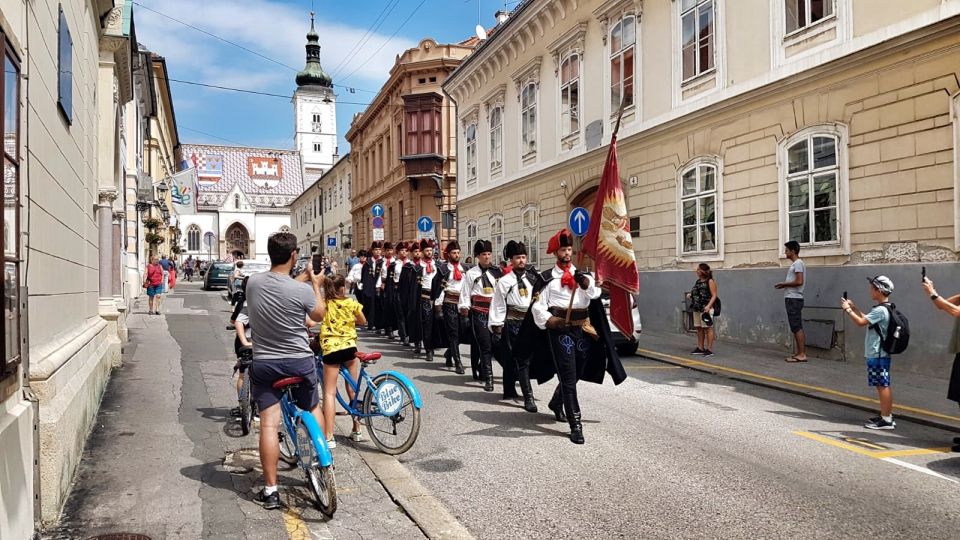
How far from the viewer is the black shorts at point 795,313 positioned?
11.6 metres

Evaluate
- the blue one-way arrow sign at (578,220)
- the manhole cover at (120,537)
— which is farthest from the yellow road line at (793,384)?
the manhole cover at (120,537)

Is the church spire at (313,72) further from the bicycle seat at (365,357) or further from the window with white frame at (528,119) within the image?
the bicycle seat at (365,357)

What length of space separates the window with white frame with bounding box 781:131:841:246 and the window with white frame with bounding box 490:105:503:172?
1402cm

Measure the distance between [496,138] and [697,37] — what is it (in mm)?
11846

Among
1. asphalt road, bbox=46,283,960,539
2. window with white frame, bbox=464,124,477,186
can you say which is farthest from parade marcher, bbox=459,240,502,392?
window with white frame, bbox=464,124,477,186

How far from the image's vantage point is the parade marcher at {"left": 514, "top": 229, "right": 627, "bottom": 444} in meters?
6.82

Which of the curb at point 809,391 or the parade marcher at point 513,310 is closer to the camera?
the curb at point 809,391

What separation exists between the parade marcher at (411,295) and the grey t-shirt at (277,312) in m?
7.23

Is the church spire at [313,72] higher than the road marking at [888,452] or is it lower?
higher

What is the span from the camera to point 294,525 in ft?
14.9

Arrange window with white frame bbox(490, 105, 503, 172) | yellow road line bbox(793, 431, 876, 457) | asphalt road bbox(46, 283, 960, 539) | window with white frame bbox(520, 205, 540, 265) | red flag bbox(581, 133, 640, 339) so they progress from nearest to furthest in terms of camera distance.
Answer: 1. asphalt road bbox(46, 283, 960, 539)
2. yellow road line bbox(793, 431, 876, 457)
3. red flag bbox(581, 133, 640, 339)
4. window with white frame bbox(520, 205, 540, 265)
5. window with white frame bbox(490, 105, 503, 172)

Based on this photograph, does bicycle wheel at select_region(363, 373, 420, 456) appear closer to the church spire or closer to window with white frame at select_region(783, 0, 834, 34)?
window with white frame at select_region(783, 0, 834, 34)

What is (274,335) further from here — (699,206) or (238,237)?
(238,237)

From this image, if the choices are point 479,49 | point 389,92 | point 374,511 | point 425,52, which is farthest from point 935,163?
point 389,92
